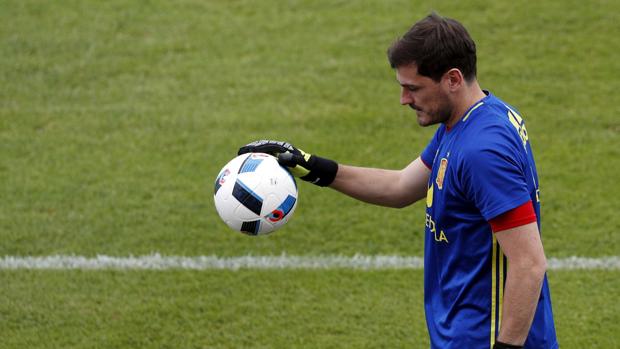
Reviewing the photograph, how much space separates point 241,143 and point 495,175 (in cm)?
563

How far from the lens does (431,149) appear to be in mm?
4320

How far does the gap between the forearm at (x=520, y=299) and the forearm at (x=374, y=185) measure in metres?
1.19

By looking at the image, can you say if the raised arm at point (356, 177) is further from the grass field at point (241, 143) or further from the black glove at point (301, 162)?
the grass field at point (241, 143)

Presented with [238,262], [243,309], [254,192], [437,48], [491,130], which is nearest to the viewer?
[491,130]

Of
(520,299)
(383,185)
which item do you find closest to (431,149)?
(383,185)

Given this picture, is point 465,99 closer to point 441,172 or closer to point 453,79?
point 453,79

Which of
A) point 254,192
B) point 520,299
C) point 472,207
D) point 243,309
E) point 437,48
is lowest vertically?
point 243,309

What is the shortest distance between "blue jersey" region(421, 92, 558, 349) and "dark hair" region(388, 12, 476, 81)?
0.20m

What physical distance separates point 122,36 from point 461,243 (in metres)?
7.85

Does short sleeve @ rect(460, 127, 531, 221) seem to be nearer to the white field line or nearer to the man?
the man

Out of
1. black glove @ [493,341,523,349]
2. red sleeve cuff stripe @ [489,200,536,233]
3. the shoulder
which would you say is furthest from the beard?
black glove @ [493,341,523,349]

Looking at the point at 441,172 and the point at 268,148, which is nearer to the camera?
the point at 441,172

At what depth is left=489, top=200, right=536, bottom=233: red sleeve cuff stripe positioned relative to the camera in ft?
11.4

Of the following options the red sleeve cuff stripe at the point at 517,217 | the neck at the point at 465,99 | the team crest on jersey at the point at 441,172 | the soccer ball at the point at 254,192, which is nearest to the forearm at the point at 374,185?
the soccer ball at the point at 254,192
